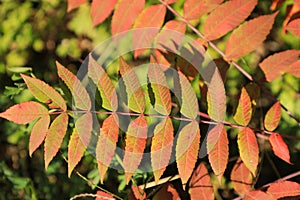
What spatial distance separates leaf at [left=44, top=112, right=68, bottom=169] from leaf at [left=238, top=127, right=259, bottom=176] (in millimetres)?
395

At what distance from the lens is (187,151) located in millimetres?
1050

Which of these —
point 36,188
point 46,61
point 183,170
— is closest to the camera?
point 183,170

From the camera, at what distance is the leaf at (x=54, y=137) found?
3.43ft

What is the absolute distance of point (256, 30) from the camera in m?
1.21

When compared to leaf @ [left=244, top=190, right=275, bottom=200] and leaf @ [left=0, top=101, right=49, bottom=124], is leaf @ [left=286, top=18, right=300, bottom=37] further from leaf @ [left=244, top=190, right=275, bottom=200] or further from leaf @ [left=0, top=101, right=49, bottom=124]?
leaf @ [left=0, top=101, right=49, bottom=124]

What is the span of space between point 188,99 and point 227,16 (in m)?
0.29

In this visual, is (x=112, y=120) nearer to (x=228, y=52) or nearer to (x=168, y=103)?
(x=168, y=103)

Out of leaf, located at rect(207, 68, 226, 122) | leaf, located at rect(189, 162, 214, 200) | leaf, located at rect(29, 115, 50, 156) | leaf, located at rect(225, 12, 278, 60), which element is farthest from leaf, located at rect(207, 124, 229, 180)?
leaf, located at rect(29, 115, 50, 156)

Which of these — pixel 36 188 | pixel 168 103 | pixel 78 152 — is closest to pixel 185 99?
pixel 168 103

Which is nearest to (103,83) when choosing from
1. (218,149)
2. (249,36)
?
(218,149)

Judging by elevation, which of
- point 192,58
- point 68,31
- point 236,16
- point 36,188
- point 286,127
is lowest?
point 36,188

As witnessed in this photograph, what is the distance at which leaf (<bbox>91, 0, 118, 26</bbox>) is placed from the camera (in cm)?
132

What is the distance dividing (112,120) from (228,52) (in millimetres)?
375

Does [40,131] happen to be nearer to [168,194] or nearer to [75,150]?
[75,150]
